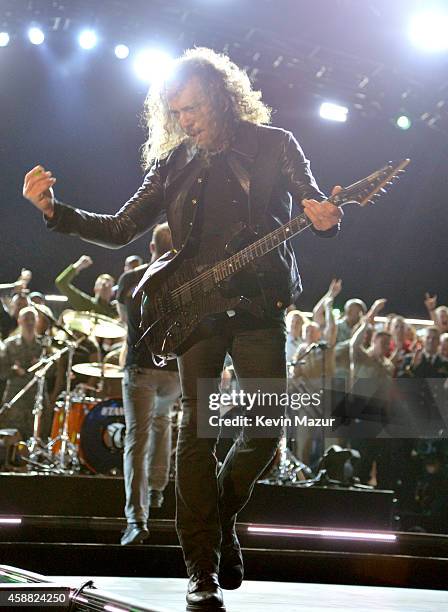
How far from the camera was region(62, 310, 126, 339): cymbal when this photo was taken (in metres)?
7.84

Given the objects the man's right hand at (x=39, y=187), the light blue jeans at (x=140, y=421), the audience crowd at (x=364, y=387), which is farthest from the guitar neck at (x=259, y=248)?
the audience crowd at (x=364, y=387)

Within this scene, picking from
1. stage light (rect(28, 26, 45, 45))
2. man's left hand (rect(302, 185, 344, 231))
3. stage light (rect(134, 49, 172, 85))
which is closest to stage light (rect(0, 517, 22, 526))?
man's left hand (rect(302, 185, 344, 231))

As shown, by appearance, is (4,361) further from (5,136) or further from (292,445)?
(5,136)

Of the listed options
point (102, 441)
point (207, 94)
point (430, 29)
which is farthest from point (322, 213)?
point (430, 29)

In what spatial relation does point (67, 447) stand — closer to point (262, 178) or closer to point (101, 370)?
point (101, 370)

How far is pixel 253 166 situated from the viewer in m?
3.01

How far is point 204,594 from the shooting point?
8.45ft

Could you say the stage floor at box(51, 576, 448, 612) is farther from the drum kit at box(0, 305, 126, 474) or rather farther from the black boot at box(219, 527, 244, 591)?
the drum kit at box(0, 305, 126, 474)

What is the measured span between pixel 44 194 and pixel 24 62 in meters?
9.01

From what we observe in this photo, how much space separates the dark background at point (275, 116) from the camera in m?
9.22

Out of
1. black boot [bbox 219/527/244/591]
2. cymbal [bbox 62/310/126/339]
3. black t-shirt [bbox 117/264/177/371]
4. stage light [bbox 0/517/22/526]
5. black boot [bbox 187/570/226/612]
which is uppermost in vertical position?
cymbal [bbox 62/310/126/339]

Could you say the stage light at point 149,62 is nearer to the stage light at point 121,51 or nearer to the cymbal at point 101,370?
the stage light at point 121,51

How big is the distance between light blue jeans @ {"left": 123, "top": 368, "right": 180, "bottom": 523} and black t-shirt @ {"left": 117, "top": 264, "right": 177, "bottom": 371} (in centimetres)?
6

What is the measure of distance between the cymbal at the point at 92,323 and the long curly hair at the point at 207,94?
456cm
